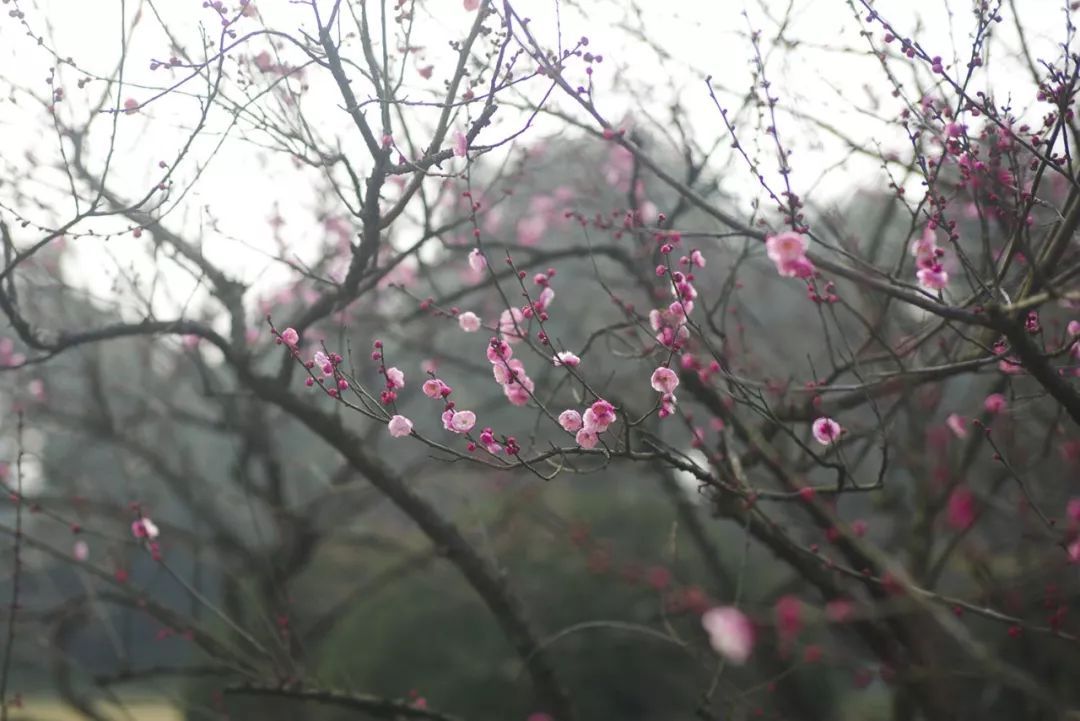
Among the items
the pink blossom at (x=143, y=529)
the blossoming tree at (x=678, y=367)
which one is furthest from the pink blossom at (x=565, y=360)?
the pink blossom at (x=143, y=529)

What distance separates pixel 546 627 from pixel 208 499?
340 cm

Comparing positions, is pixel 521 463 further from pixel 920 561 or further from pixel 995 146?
pixel 920 561

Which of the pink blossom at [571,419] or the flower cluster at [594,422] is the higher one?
the pink blossom at [571,419]

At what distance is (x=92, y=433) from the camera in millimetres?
7723

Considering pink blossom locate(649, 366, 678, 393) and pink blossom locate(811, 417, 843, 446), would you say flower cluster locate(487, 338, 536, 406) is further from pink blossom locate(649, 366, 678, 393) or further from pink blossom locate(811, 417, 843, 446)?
pink blossom locate(811, 417, 843, 446)

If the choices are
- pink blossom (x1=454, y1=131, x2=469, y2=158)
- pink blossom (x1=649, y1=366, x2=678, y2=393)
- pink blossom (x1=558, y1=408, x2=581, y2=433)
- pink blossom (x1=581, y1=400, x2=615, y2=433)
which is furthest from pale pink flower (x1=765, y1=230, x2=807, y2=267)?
pink blossom (x1=454, y1=131, x2=469, y2=158)

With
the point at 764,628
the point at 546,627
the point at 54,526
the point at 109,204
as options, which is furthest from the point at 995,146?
the point at 54,526

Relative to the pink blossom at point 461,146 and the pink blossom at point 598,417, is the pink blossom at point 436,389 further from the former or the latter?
the pink blossom at point 461,146

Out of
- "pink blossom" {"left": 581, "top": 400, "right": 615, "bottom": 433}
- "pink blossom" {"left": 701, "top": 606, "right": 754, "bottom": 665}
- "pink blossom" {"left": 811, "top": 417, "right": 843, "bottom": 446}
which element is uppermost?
"pink blossom" {"left": 811, "top": 417, "right": 843, "bottom": 446}

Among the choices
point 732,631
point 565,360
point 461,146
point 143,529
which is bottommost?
point 732,631

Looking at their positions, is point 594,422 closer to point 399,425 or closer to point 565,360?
point 565,360

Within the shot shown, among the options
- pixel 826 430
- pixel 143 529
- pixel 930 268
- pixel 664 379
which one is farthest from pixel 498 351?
pixel 143 529

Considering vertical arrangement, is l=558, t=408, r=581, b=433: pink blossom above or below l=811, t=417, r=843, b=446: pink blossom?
below

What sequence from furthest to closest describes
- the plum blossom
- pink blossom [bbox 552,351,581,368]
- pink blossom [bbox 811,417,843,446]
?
pink blossom [bbox 811,417,843,446] < pink blossom [bbox 552,351,581,368] < the plum blossom
